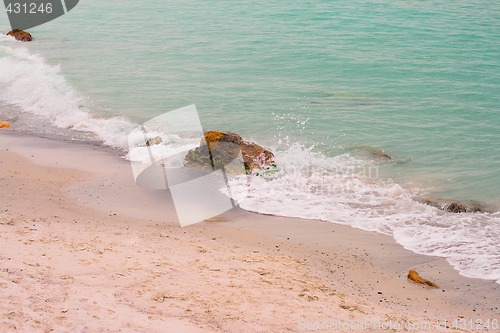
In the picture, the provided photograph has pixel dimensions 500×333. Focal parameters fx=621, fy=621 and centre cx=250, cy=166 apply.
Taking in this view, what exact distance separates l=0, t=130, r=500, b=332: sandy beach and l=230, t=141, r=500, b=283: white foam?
1.15ft

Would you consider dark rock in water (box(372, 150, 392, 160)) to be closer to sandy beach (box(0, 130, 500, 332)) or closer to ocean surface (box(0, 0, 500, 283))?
ocean surface (box(0, 0, 500, 283))

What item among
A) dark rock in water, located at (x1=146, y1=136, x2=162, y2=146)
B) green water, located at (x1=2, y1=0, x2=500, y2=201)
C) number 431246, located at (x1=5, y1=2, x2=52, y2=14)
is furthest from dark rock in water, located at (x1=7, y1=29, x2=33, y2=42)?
dark rock in water, located at (x1=146, y1=136, x2=162, y2=146)

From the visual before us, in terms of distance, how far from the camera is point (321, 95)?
1919cm

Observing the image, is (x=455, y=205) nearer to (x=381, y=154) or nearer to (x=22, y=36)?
(x=381, y=154)

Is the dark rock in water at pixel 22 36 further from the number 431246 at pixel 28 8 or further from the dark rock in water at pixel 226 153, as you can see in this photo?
the dark rock in water at pixel 226 153

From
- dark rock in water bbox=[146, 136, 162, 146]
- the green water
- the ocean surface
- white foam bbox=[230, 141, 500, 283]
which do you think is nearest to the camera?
white foam bbox=[230, 141, 500, 283]

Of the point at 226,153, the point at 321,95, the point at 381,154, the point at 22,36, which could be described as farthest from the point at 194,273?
the point at 22,36

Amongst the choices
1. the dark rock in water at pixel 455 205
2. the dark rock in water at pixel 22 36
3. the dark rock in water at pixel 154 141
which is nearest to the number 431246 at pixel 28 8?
the dark rock in water at pixel 22 36

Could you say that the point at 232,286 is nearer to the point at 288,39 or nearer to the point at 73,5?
the point at 288,39

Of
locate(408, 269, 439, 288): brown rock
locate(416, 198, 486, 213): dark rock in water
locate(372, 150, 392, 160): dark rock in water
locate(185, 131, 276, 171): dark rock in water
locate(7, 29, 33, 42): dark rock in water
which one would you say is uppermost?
locate(7, 29, 33, 42): dark rock in water

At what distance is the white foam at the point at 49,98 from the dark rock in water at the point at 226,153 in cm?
229

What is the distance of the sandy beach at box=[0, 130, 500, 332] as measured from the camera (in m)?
6.99

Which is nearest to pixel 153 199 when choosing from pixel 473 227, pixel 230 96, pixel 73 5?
pixel 473 227

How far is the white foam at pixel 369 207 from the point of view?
1008 cm
